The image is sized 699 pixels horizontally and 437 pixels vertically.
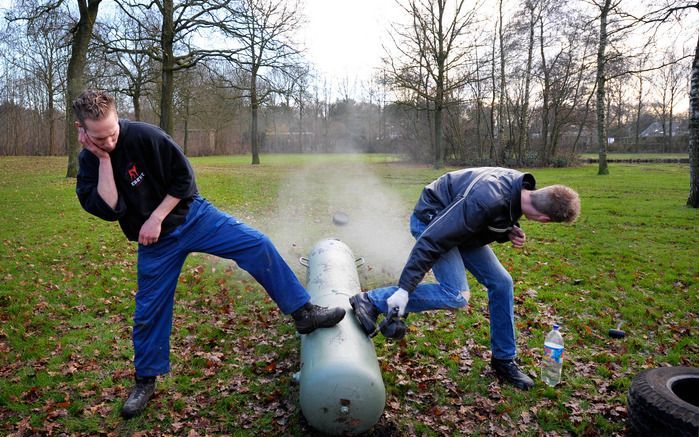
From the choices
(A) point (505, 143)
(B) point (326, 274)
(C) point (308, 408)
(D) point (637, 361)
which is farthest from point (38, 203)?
(A) point (505, 143)

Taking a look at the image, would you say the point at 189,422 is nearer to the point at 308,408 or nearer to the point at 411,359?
the point at 308,408

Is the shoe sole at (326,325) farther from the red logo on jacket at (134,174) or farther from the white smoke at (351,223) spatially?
the white smoke at (351,223)

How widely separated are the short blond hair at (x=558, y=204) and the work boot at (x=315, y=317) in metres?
1.79

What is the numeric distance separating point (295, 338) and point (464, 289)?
7.04ft

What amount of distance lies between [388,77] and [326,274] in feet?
82.8

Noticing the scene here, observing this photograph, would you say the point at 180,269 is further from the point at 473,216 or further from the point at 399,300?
the point at 473,216

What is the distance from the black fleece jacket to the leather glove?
183 cm

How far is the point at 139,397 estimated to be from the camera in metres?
3.77

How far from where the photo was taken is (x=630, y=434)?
11.5ft

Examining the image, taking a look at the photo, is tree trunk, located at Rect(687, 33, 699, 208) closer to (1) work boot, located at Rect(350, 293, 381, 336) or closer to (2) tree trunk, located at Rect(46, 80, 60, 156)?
(1) work boot, located at Rect(350, 293, 381, 336)

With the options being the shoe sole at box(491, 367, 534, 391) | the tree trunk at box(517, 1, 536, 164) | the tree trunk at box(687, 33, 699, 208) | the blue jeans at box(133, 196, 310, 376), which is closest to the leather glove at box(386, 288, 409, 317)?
the blue jeans at box(133, 196, 310, 376)

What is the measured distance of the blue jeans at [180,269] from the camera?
143 inches

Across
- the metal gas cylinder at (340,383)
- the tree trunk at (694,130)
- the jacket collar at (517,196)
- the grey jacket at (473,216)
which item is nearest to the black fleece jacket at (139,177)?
the metal gas cylinder at (340,383)

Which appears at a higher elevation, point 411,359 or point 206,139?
point 206,139
